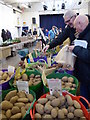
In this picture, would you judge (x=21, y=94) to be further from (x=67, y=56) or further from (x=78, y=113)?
(x=67, y=56)

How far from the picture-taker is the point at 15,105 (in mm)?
969

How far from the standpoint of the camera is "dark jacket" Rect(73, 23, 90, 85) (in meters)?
1.30

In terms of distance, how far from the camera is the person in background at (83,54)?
51.7 inches

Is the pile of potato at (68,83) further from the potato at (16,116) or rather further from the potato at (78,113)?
the potato at (16,116)

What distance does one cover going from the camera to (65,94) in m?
1.05

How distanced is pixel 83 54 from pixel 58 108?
58 cm

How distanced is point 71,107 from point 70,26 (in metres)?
1.41

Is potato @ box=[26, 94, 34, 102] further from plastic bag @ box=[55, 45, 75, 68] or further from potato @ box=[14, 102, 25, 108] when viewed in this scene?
plastic bag @ box=[55, 45, 75, 68]

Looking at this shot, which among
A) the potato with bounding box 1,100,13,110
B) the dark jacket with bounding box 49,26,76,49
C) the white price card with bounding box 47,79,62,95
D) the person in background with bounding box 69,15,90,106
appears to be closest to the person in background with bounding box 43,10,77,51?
the dark jacket with bounding box 49,26,76,49

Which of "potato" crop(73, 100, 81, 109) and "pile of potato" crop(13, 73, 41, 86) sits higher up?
"pile of potato" crop(13, 73, 41, 86)

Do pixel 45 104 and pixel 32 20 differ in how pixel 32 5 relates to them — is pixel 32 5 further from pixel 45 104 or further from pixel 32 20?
pixel 45 104

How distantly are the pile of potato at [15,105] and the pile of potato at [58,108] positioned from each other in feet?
0.31

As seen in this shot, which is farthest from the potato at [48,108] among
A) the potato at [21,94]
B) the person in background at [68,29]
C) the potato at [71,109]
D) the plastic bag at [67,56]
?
the person in background at [68,29]

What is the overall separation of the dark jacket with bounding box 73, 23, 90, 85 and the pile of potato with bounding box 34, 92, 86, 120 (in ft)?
1.52
